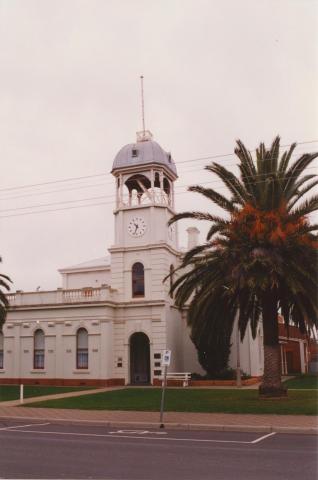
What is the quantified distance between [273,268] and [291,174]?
12.9ft

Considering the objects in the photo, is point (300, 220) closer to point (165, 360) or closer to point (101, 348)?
point (165, 360)

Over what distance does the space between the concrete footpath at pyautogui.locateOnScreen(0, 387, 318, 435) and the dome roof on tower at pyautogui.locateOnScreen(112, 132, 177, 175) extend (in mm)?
20923

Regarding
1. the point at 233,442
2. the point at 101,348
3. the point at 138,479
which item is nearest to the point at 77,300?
the point at 101,348

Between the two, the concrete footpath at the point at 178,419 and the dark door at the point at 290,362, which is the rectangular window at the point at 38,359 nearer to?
the concrete footpath at the point at 178,419

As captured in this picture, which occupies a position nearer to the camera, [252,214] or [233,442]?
[233,442]

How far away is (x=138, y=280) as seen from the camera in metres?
37.7

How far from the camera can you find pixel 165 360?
17.8 meters

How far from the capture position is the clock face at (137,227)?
125 feet

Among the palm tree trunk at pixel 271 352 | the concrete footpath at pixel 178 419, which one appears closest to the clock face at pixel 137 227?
the palm tree trunk at pixel 271 352

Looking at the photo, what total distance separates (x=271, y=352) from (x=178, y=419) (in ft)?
20.2

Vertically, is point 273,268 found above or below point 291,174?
below

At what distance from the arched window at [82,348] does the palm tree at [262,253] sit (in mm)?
15352

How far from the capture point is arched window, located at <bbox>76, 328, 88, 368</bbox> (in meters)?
36.8

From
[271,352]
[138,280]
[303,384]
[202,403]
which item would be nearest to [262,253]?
[271,352]
